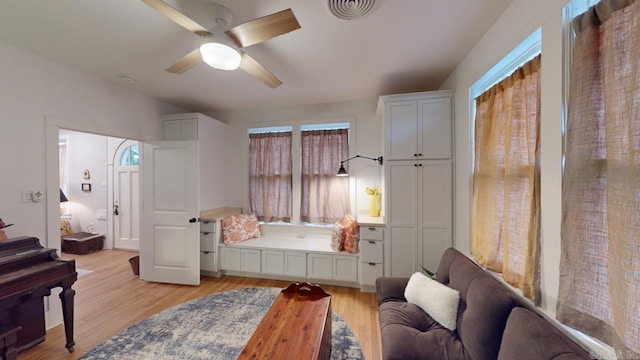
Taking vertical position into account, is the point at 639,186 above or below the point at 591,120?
below

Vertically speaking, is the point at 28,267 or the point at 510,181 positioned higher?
the point at 510,181

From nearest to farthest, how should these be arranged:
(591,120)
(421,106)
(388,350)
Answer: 1. (591,120)
2. (388,350)
3. (421,106)

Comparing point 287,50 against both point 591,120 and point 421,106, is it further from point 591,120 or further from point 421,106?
point 591,120

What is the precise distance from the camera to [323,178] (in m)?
3.68

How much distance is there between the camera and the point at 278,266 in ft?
10.4

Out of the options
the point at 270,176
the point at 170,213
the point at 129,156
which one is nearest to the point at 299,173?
the point at 270,176

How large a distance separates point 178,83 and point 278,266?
275 centimetres

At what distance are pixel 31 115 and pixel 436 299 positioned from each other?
3931 mm

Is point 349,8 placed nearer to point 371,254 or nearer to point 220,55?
point 220,55

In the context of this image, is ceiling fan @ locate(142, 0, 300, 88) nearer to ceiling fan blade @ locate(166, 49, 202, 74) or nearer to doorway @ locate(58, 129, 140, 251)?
ceiling fan blade @ locate(166, 49, 202, 74)

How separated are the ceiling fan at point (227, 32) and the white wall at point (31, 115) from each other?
1587 millimetres

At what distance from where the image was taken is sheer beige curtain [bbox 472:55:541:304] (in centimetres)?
137

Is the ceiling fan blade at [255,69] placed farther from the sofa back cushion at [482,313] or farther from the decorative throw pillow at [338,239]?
the sofa back cushion at [482,313]

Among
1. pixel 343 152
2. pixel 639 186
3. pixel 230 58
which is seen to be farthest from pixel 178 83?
pixel 639 186
